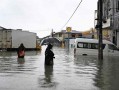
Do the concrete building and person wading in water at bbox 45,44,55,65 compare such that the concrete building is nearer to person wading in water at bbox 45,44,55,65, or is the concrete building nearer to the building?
the building

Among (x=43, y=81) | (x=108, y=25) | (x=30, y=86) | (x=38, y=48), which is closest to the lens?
(x=30, y=86)

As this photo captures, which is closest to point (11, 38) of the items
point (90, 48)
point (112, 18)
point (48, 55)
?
point (112, 18)

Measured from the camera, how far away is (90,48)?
123 ft

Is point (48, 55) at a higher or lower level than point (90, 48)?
lower

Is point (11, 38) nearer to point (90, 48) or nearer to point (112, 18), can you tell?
point (112, 18)

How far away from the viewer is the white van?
122ft

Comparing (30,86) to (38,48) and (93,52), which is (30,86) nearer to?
(93,52)

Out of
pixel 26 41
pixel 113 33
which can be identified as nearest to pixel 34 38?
pixel 26 41

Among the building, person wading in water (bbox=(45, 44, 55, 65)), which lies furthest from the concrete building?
person wading in water (bbox=(45, 44, 55, 65))

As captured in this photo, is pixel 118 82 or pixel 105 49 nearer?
pixel 118 82

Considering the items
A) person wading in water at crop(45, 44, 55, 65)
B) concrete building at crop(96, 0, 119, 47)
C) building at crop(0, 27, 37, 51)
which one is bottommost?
person wading in water at crop(45, 44, 55, 65)

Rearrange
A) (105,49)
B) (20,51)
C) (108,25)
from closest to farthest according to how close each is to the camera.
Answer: (20,51) < (105,49) < (108,25)

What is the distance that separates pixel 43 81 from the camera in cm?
1364

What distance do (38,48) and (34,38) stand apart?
9.48ft
